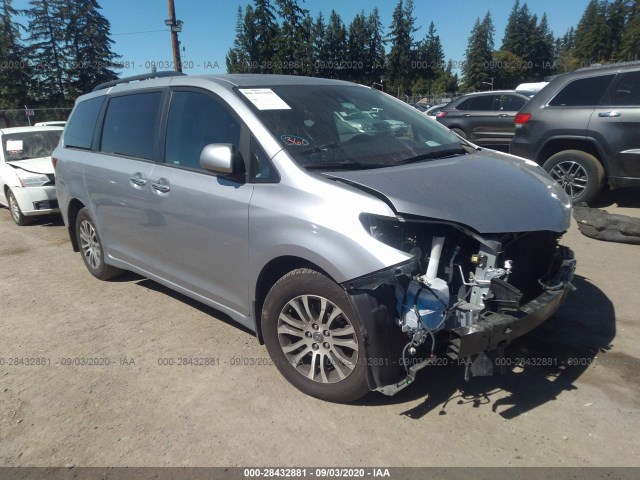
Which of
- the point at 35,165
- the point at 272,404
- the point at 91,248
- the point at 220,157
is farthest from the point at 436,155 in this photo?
the point at 35,165

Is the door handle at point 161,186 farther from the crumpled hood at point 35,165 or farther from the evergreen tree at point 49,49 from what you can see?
the evergreen tree at point 49,49

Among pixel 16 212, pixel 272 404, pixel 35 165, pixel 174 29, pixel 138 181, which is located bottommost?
pixel 16 212

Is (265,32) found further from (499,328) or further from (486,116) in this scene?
(499,328)

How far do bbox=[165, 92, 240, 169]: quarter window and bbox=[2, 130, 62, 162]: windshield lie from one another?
6.30 meters

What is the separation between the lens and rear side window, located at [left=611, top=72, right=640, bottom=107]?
623cm

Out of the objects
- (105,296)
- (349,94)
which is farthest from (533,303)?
(105,296)

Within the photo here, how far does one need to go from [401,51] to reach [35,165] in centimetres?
6821

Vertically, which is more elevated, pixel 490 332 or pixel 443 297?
pixel 443 297

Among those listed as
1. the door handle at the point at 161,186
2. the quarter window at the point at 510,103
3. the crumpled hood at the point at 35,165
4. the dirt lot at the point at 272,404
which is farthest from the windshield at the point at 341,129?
the quarter window at the point at 510,103

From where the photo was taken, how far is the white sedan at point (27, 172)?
304 inches

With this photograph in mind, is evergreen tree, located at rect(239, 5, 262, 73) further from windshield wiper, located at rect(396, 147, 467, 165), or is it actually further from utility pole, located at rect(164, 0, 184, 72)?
windshield wiper, located at rect(396, 147, 467, 165)

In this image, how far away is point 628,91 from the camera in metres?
6.30

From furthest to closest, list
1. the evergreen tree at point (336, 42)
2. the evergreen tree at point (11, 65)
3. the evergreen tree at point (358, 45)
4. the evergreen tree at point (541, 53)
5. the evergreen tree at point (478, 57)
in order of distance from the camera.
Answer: the evergreen tree at point (541, 53)
the evergreen tree at point (478, 57)
the evergreen tree at point (358, 45)
the evergreen tree at point (336, 42)
the evergreen tree at point (11, 65)

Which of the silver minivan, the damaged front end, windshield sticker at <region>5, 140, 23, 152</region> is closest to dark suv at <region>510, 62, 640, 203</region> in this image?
the silver minivan
